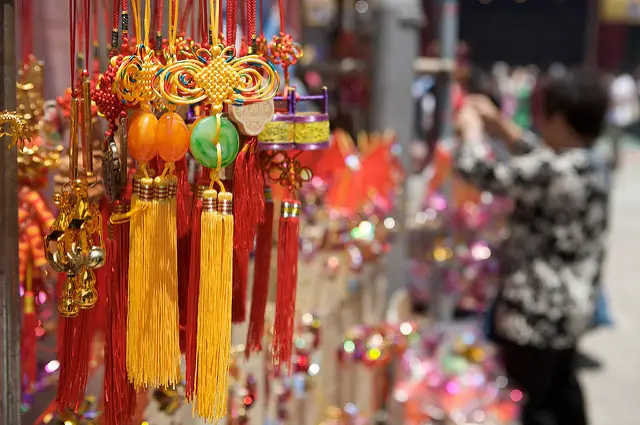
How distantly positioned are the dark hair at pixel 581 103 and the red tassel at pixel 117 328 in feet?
5.41

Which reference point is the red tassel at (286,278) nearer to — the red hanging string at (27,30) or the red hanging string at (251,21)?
the red hanging string at (251,21)

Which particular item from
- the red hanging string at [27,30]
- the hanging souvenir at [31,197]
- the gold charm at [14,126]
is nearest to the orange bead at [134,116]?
the gold charm at [14,126]

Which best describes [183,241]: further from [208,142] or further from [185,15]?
[185,15]

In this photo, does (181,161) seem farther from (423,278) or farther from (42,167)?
(423,278)

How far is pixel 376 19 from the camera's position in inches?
93.9

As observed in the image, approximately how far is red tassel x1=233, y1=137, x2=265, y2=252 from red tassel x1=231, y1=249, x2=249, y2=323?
0.05 metres

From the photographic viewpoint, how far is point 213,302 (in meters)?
0.79

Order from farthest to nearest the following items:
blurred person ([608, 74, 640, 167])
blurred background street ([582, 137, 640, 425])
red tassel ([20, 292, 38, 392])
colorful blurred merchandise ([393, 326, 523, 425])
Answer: blurred person ([608, 74, 640, 167]) → blurred background street ([582, 137, 640, 425]) → colorful blurred merchandise ([393, 326, 523, 425]) → red tassel ([20, 292, 38, 392])

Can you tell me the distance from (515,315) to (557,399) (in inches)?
12.9

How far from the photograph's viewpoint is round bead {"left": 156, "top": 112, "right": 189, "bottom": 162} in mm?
768

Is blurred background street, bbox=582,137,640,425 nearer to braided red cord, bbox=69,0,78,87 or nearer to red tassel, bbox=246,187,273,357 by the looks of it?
red tassel, bbox=246,187,273,357

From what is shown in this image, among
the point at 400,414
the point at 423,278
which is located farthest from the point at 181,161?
the point at 423,278

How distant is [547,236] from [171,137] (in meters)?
1.62

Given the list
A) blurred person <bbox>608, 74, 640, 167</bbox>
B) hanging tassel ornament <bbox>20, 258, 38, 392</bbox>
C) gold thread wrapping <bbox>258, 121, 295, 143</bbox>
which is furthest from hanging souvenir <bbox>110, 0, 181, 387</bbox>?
blurred person <bbox>608, 74, 640, 167</bbox>
